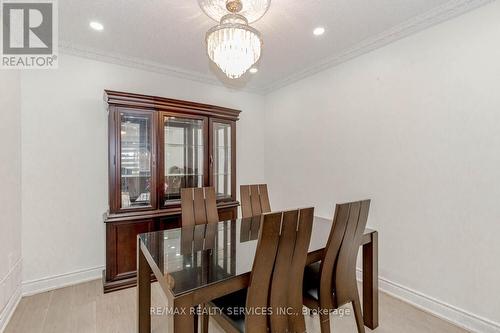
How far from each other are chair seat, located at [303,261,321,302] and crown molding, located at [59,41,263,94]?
2.89 metres

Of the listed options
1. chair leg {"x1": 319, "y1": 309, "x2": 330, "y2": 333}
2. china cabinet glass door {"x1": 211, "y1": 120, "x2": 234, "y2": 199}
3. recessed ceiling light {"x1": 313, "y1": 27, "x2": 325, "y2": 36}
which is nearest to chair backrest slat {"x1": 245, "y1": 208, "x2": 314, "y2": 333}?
chair leg {"x1": 319, "y1": 309, "x2": 330, "y2": 333}

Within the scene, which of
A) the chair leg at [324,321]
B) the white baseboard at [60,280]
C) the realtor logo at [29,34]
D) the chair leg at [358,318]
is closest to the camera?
the chair leg at [324,321]

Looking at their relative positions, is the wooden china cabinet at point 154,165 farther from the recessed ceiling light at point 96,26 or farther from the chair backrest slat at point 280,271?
the chair backrest slat at point 280,271

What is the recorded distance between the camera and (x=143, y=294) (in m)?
1.81

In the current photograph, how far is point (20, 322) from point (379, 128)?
3.76m

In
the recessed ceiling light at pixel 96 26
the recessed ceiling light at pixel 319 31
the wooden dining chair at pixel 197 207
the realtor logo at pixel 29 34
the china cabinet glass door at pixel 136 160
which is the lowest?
the wooden dining chair at pixel 197 207

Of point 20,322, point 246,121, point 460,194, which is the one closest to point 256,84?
point 246,121

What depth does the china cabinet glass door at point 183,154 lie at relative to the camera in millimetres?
2965

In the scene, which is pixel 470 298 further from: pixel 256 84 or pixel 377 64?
pixel 256 84

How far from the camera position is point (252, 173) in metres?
4.13

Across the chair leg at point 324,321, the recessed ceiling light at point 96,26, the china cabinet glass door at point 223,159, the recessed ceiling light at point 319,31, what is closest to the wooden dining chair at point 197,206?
the china cabinet glass door at point 223,159

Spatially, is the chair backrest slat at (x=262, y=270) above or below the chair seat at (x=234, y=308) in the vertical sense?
above

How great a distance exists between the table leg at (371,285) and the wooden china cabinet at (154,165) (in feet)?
5.92

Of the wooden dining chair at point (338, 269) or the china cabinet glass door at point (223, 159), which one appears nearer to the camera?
the wooden dining chair at point (338, 269)
